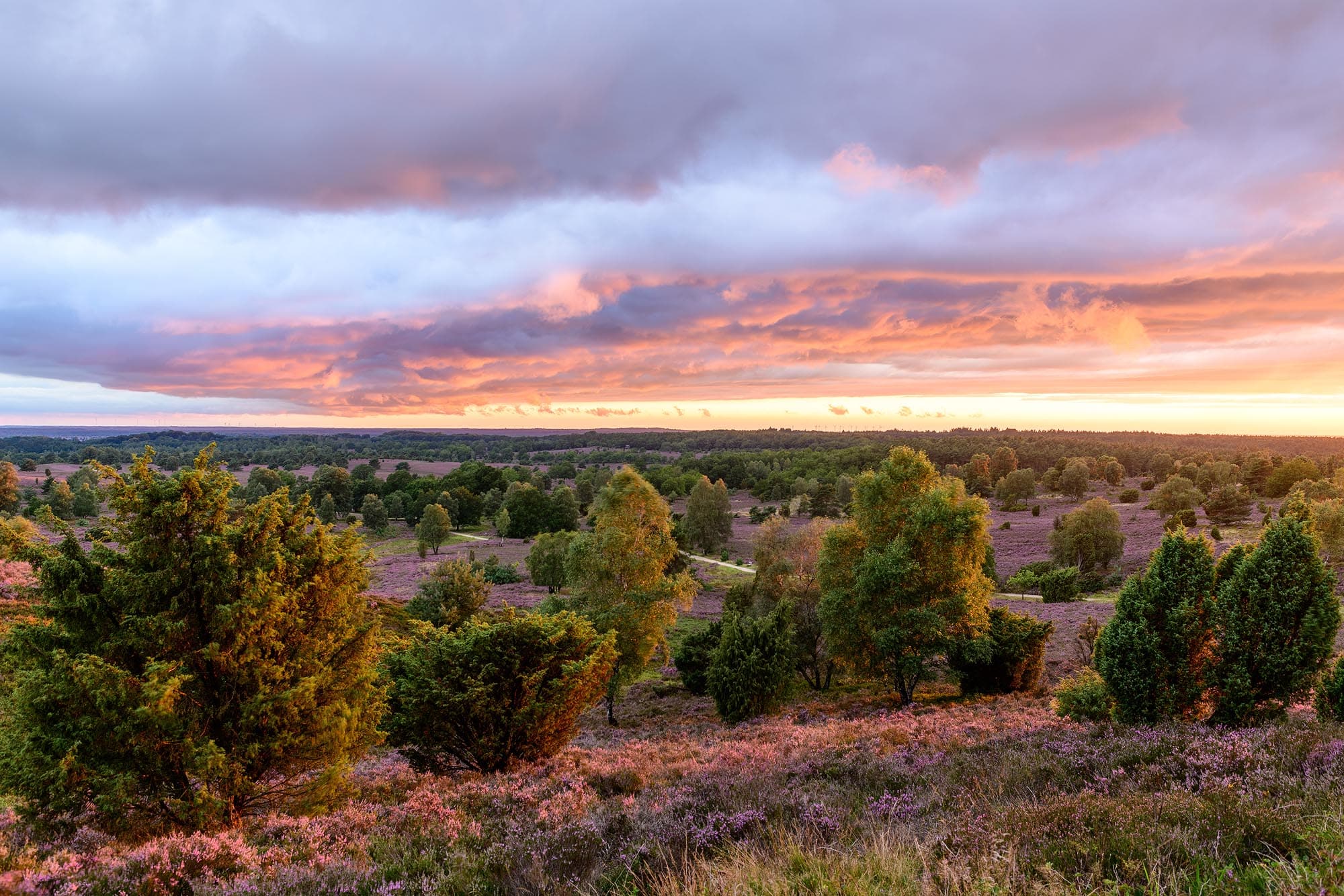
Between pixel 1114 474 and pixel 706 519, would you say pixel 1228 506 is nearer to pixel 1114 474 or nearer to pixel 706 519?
pixel 1114 474

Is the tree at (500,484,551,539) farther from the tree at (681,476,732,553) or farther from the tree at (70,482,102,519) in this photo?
the tree at (70,482,102,519)

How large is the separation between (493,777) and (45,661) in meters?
7.63

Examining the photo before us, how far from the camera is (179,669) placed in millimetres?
9430

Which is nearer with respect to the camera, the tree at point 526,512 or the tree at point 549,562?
the tree at point 549,562

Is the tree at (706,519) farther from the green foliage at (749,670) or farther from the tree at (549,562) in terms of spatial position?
the green foliage at (749,670)

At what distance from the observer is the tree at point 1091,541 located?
61.9 meters

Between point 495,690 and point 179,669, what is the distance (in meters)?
6.01

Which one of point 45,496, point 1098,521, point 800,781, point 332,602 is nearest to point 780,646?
point 800,781

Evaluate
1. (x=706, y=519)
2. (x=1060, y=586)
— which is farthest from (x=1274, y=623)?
(x=706, y=519)

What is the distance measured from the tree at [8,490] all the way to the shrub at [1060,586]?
454ft

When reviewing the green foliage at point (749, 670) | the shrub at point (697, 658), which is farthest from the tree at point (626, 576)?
the shrub at point (697, 658)

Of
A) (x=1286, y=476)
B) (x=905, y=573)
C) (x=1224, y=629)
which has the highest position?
(x=1224, y=629)

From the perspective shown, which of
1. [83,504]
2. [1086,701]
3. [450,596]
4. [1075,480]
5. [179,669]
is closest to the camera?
[179,669]

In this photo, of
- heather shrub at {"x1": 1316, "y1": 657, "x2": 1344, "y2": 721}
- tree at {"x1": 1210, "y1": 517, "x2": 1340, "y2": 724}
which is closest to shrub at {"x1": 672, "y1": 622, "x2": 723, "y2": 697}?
tree at {"x1": 1210, "y1": 517, "x2": 1340, "y2": 724}
